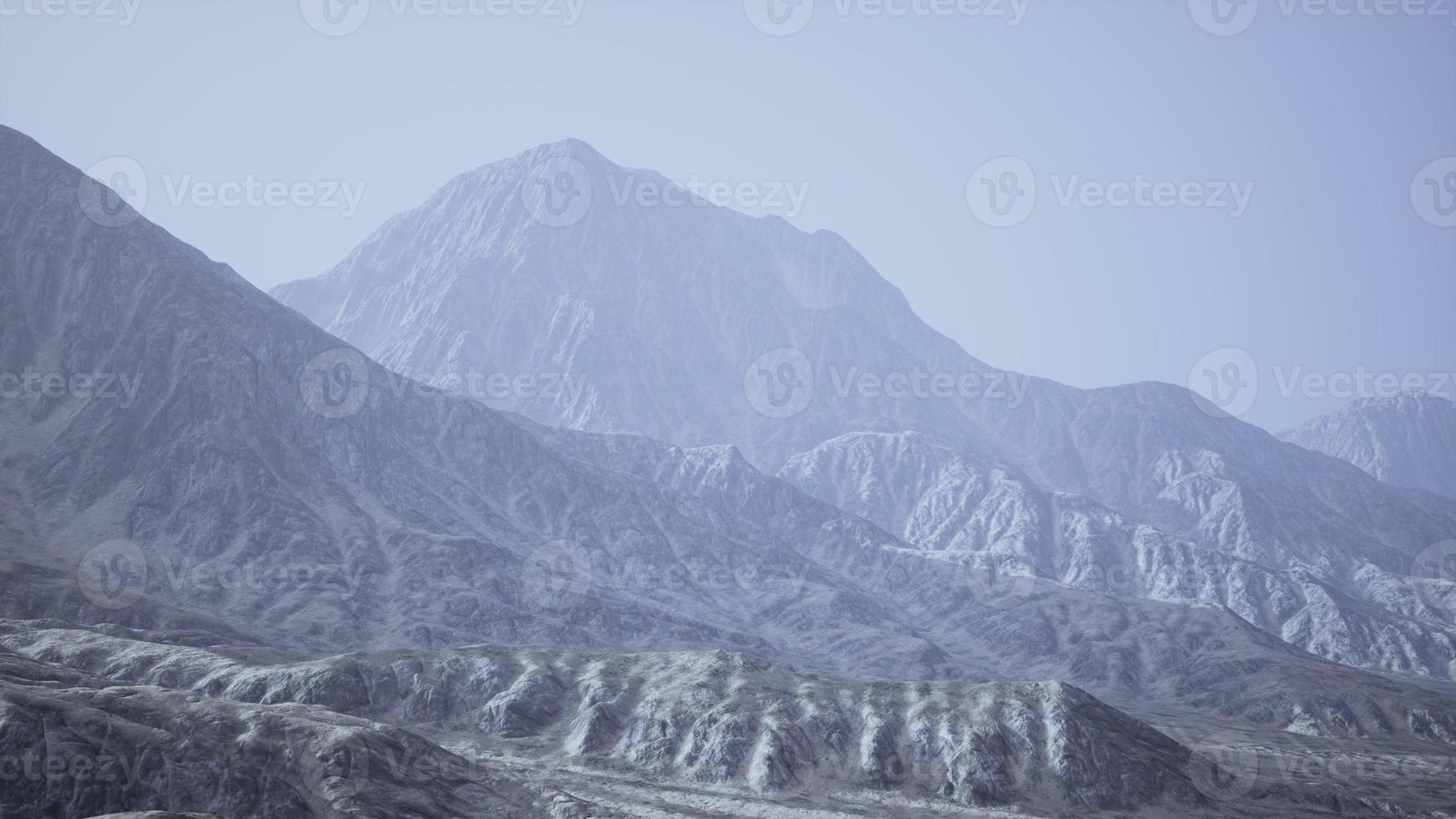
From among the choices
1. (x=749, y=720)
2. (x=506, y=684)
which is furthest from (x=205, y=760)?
(x=749, y=720)

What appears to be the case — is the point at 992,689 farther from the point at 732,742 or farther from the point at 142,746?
the point at 142,746

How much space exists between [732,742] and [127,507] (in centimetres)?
14819

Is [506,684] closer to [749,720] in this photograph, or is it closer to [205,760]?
[749,720]

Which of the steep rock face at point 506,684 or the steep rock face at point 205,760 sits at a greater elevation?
the steep rock face at point 506,684

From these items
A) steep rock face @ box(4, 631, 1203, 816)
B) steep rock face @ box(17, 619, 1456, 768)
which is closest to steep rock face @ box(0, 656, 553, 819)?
steep rock face @ box(4, 631, 1203, 816)

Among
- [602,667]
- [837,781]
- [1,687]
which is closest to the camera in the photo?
[1,687]

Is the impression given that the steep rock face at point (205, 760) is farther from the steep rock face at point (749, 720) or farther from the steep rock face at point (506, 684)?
the steep rock face at point (506, 684)

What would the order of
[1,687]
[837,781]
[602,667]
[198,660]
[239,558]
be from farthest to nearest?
1. [239,558]
2. [602,667]
3. [198,660]
4. [837,781]
5. [1,687]

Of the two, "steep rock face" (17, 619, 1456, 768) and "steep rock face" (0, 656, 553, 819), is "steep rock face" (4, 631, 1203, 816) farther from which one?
"steep rock face" (0, 656, 553, 819)

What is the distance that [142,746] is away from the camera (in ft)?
259

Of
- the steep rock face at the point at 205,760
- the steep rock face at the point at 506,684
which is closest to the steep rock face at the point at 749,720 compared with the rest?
the steep rock face at the point at 506,684

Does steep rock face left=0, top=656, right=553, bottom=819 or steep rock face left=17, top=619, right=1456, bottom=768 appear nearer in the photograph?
steep rock face left=0, top=656, right=553, bottom=819

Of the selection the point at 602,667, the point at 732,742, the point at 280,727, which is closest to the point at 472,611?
the point at 602,667

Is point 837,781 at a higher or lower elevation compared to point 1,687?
higher
